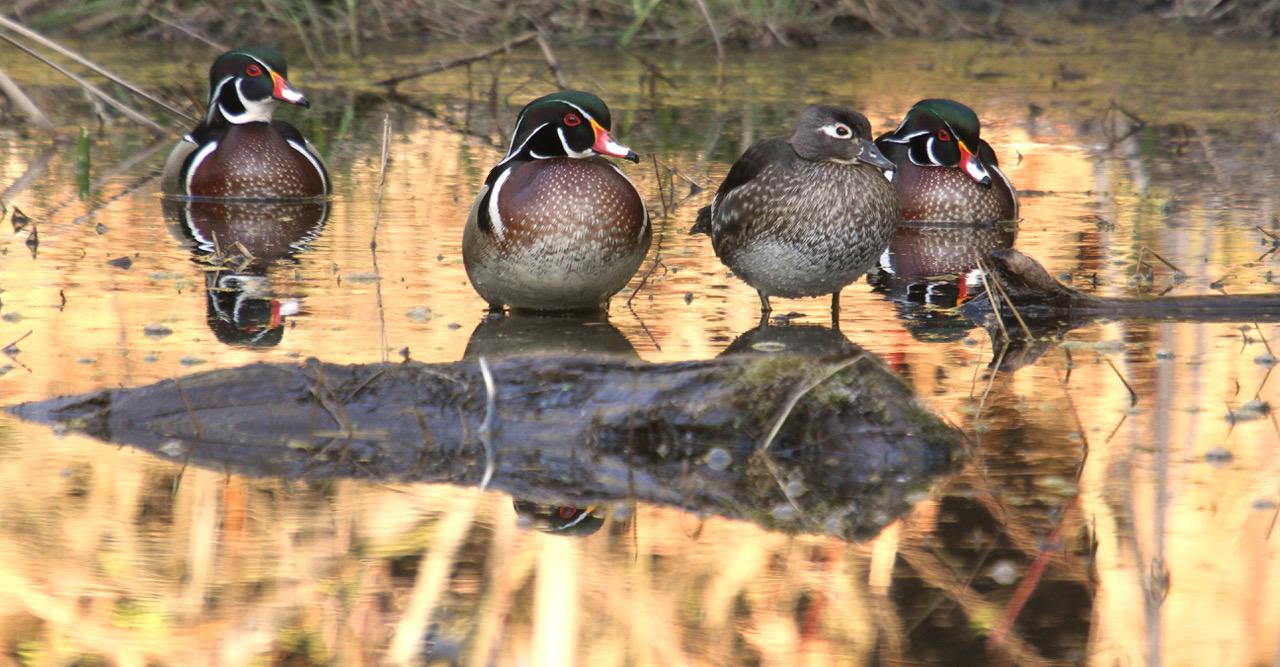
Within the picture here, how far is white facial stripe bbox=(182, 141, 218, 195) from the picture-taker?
302 inches

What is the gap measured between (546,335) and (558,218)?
385 millimetres

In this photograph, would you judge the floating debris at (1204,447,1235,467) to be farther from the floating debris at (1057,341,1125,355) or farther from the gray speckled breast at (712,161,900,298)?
the gray speckled breast at (712,161,900,298)

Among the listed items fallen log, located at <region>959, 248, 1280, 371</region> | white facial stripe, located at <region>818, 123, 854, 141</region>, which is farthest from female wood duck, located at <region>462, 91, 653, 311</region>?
fallen log, located at <region>959, 248, 1280, 371</region>

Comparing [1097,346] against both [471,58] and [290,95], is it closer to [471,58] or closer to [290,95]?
[290,95]

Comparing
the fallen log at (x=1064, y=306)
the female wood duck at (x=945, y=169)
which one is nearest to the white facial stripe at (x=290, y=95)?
the female wood duck at (x=945, y=169)

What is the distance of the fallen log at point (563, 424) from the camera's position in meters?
3.73

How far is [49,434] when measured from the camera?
12.8ft

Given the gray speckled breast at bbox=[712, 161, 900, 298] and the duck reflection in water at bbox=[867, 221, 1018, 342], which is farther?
the duck reflection in water at bbox=[867, 221, 1018, 342]

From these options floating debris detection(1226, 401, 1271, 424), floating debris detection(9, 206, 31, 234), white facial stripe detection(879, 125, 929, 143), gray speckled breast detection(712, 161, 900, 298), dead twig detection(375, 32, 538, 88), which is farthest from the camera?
dead twig detection(375, 32, 538, 88)

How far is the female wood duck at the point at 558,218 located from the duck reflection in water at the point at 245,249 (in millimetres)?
733

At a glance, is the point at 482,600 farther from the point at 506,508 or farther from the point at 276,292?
the point at 276,292

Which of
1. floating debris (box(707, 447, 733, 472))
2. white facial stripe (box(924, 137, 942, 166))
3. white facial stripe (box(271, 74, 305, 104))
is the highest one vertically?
white facial stripe (box(271, 74, 305, 104))

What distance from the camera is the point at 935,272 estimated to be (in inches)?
249

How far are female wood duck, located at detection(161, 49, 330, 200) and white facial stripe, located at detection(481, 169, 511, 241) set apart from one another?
2.72 meters
